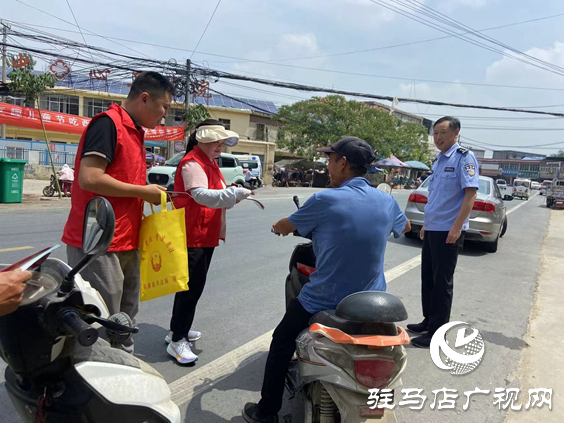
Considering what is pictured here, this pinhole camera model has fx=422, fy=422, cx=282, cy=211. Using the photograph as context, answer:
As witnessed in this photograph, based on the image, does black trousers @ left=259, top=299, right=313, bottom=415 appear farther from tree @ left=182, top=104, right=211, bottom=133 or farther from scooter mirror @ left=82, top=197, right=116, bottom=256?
tree @ left=182, top=104, right=211, bottom=133

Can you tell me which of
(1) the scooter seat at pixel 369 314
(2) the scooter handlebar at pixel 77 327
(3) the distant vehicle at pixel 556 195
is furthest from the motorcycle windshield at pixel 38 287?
(3) the distant vehicle at pixel 556 195

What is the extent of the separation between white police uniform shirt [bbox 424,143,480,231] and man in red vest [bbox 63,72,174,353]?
255cm

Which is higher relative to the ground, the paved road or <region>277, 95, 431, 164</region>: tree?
<region>277, 95, 431, 164</region>: tree

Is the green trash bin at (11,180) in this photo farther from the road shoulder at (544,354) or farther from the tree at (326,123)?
the tree at (326,123)

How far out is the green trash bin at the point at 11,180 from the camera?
38.1 ft

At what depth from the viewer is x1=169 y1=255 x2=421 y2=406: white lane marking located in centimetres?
281

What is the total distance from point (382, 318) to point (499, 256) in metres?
7.51

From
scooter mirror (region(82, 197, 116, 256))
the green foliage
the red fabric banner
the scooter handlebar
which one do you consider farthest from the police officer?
the red fabric banner

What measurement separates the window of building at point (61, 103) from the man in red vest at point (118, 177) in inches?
1447

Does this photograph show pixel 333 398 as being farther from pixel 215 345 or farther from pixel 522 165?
pixel 522 165

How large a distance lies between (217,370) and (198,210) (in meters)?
1.20

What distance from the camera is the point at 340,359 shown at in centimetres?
194

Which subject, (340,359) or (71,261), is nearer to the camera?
(340,359)

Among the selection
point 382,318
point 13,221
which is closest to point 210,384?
point 382,318
